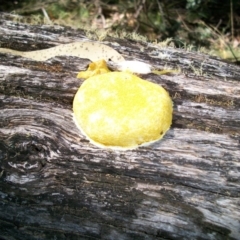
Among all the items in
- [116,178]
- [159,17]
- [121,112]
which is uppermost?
[159,17]

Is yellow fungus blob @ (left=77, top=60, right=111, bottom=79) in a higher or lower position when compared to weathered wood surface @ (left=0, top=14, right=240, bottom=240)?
higher

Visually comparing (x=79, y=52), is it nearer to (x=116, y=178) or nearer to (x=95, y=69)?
(x=95, y=69)

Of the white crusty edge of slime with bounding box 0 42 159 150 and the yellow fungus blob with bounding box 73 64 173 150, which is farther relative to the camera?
the white crusty edge of slime with bounding box 0 42 159 150

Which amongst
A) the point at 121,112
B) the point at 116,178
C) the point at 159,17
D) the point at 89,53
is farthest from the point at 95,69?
the point at 159,17

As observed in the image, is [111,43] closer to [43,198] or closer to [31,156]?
[31,156]

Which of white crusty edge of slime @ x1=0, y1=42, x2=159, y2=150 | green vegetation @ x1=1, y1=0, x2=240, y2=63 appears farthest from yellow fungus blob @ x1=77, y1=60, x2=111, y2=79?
green vegetation @ x1=1, y1=0, x2=240, y2=63

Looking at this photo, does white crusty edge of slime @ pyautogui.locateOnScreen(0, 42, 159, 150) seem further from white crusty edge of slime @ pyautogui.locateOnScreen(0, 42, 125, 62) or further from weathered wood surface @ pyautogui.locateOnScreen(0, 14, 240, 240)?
weathered wood surface @ pyautogui.locateOnScreen(0, 14, 240, 240)
